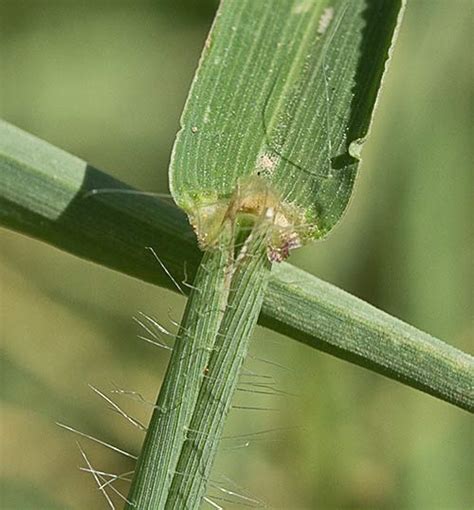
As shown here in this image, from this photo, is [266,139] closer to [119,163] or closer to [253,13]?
[253,13]

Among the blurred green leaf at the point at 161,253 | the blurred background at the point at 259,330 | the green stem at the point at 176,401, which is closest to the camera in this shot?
the green stem at the point at 176,401

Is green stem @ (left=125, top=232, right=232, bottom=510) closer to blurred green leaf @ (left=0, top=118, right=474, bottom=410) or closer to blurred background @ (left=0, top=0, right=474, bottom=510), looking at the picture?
blurred green leaf @ (left=0, top=118, right=474, bottom=410)

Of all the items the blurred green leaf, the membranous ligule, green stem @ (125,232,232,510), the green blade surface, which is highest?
the green blade surface

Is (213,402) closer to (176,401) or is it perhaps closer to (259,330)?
(176,401)

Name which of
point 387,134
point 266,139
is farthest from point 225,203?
point 387,134

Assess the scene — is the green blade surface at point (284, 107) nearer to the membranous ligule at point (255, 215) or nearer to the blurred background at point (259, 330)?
the membranous ligule at point (255, 215)

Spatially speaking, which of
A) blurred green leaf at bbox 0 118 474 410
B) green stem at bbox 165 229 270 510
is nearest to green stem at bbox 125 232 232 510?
green stem at bbox 165 229 270 510

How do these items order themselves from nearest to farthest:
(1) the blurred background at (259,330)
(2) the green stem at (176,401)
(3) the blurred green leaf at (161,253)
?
(2) the green stem at (176,401), (3) the blurred green leaf at (161,253), (1) the blurred background at (259,330)

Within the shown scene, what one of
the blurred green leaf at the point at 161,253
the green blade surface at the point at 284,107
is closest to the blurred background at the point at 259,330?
the blurred green leaf at the point at 161,253
